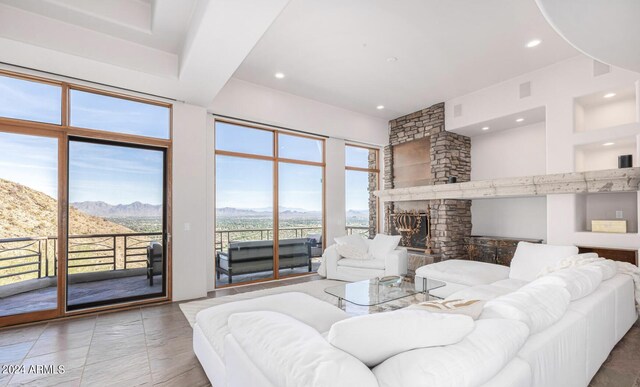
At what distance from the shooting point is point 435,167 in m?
6.18

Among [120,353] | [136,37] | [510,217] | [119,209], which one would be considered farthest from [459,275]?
[136,37]

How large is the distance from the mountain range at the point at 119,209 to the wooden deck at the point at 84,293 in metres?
0.91

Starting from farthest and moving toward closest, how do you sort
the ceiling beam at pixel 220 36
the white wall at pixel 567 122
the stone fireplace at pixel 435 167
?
the stone fireplace at pixel 435 167 → the white wall at pixel 567 122 → the ceiling beam at pixel 220 36

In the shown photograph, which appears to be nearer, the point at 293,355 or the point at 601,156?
the point at 293,355

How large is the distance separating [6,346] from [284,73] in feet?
14.9

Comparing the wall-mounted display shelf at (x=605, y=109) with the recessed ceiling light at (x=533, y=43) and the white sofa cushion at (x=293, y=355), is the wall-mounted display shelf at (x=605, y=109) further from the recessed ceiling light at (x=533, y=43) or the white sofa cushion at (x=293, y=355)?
the white sofa cushion at (x=293, y=355)

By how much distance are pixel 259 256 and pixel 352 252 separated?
5.49ft

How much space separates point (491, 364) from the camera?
3.79ft

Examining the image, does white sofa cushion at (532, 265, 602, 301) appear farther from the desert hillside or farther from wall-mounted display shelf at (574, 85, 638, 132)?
the desert hillside

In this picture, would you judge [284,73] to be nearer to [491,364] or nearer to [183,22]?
[183,22]

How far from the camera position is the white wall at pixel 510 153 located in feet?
18.1

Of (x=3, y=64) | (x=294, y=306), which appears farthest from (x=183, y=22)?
(x=294, y=306)

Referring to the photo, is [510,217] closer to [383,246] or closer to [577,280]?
[383,246]

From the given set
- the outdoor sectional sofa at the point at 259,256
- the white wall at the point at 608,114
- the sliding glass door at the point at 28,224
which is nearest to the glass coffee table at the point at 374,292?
the outdoor sectional sofa at the point at 259,256
